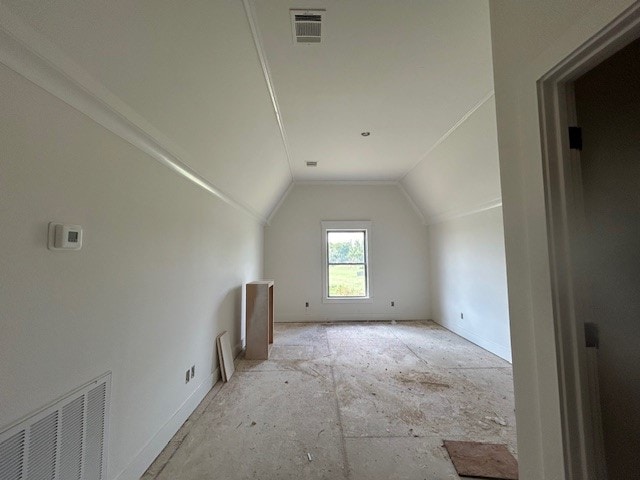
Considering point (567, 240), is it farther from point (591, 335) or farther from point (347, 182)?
point (347, 182)

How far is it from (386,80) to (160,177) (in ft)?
6.63

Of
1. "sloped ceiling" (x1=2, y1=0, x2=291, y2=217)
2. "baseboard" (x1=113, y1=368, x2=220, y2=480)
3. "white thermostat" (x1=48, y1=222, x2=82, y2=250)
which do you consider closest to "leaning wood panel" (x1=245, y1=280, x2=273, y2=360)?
"baseboard" (x1=113, y1=368, x2=220, y2=480)

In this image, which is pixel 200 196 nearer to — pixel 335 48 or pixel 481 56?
pixel 335 48

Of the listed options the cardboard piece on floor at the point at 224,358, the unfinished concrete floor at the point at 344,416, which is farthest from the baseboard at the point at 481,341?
the cardboard piece on floor at the point at 224,358

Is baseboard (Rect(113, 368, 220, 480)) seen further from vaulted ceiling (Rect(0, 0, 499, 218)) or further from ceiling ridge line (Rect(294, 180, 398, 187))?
ceiling ridge line (Rect(294, 180, 398, 187))

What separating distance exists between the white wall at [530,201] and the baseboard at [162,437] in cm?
203

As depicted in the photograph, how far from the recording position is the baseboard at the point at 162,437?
1526mm

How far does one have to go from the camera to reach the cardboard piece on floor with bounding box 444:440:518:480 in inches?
64.1

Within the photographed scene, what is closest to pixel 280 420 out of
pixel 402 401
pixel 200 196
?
pixel 402 401

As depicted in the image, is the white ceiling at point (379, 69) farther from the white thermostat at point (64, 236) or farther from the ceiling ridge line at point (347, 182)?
the ceiling ridge line at point (347, 182)

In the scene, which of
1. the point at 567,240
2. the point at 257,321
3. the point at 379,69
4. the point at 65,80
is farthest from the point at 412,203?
the point at 65,80

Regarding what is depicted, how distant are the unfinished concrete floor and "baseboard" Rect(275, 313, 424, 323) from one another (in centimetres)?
173

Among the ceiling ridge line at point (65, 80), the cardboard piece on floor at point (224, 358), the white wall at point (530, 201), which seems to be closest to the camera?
the ceiling ridge line at point (65, 80)

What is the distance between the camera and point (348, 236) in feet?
19.3
